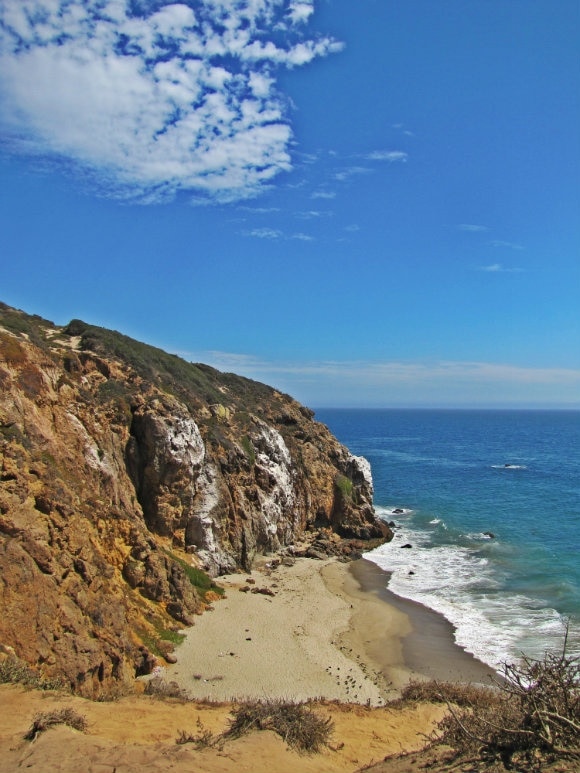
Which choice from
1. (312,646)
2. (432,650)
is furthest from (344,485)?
(312,646)

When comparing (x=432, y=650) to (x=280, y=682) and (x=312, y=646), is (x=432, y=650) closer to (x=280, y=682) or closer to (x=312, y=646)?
(x=312, y=646)

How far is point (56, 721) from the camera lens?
34.7 feet

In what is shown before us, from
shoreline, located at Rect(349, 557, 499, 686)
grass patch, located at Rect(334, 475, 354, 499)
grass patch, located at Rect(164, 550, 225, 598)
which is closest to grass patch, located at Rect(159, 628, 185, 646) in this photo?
grass patch, located at Rect(164, 550, 225, 598)

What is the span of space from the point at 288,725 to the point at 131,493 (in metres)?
21.9

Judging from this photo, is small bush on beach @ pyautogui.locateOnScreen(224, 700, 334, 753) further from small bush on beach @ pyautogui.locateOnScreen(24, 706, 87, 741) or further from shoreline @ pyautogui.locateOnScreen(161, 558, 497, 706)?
shoreline @ pyautogui.locateOnScreen(161, 558, 497, 706)

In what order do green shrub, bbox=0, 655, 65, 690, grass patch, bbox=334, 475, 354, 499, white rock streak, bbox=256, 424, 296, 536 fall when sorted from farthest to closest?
1. grass patch, bbox=334, 475, 354, 499
2. white rock streak, bbox=256, 424, 296, 536
3. green shrub, bbox=0, 655, 65, 690

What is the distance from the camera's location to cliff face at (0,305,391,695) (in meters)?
16.5

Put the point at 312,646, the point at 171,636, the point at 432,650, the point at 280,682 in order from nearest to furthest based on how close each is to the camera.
→ the point at 280,682
the point at 171,636
the point at 312,646
the point at 432,650

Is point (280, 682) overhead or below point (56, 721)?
below

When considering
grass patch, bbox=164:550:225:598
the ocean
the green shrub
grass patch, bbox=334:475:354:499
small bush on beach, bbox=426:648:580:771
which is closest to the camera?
small bush on beach, bbox=426:648:580:771

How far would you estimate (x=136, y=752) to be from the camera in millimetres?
9977

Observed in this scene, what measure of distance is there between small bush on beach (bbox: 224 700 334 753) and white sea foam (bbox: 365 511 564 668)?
13971mm

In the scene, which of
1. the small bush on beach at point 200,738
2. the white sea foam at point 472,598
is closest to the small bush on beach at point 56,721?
the small bush on beach at point 200,738

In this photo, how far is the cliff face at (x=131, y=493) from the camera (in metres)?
16.5
